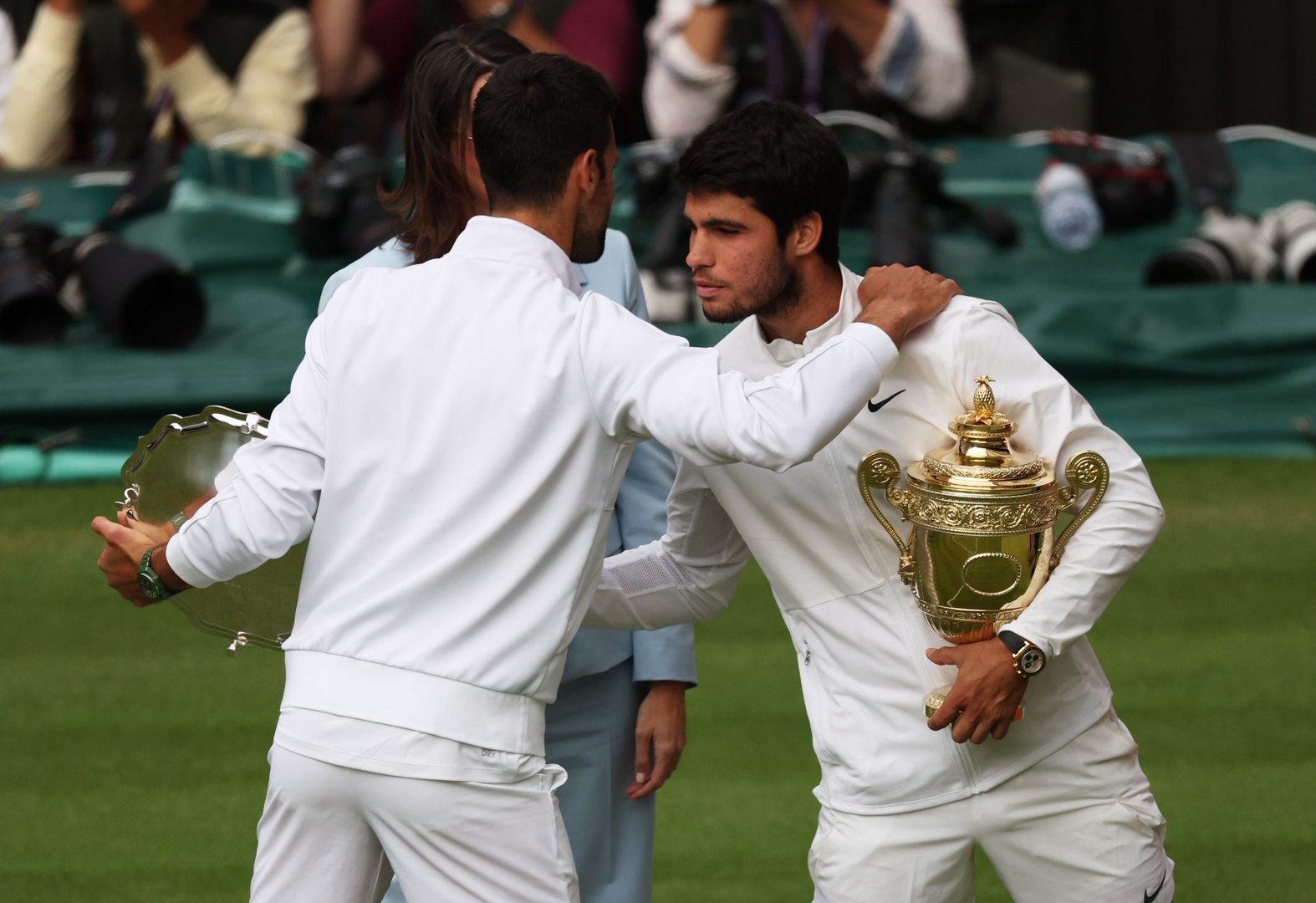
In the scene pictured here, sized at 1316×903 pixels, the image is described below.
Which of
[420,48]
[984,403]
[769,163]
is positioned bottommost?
[420,48]

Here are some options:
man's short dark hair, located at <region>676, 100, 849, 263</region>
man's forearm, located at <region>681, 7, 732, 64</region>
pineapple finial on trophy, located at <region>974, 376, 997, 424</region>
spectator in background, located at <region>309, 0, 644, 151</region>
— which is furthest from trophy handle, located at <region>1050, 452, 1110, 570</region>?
spectator in background, located at <region>309, 0, 644, 151</region>

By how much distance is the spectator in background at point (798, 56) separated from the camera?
24.1 feet

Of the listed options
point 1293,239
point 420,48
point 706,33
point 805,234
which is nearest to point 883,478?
point 805,234

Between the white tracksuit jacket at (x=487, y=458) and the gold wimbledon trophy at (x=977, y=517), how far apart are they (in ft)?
0.67

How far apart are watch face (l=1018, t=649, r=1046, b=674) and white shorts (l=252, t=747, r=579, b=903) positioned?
1.95 feet

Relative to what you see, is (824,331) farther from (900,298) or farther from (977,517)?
(977,517)

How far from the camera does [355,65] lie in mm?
7926

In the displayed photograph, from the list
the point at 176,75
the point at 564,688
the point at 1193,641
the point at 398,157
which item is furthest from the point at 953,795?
the point at 176,75

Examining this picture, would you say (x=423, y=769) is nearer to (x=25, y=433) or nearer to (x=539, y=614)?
(x=539, y=614)

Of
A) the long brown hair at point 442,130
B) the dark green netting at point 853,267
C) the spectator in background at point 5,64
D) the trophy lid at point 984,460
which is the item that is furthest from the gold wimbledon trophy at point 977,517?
the spectator in background at point 5,64

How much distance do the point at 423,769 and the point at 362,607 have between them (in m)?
0.21

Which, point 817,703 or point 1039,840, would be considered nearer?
point 1039,840

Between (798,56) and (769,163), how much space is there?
553cm

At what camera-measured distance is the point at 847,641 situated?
2393 mm
